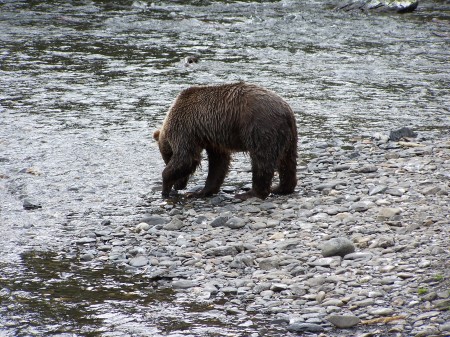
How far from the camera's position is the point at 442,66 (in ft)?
52.7

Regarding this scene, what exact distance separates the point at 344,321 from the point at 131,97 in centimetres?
907

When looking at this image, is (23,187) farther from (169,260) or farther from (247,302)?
(247,302)

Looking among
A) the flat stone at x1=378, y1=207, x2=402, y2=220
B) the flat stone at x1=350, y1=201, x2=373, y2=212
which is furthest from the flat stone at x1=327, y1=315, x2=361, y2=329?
the flat stone at x1=350, y1=201, x2=373, y2=212

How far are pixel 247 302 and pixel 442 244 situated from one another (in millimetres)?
1708

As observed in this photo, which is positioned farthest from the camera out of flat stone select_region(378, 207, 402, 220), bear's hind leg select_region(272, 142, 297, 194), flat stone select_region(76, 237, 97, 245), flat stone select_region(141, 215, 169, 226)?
bear's hind leg select_region(272, 142, 297, 194)

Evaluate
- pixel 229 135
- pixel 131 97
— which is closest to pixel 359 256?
pixel 229 135

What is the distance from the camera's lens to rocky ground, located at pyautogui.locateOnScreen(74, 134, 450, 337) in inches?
214

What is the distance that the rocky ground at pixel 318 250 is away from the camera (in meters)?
5.45

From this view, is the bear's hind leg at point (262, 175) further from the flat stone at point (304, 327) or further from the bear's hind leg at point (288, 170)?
the flat stone at point (304, 327)

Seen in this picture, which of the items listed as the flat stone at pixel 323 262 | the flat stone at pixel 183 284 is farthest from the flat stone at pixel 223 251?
the flat stone at pixel 323 262

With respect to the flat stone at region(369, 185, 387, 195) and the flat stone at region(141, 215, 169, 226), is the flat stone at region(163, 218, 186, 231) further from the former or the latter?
the flat stone at region(369, 185, 387, 195)

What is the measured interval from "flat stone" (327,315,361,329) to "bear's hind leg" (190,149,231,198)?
3.66m

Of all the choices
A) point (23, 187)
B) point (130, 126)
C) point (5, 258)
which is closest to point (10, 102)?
point (130, 126)

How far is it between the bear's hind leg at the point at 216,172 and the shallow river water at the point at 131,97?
2.60ft
